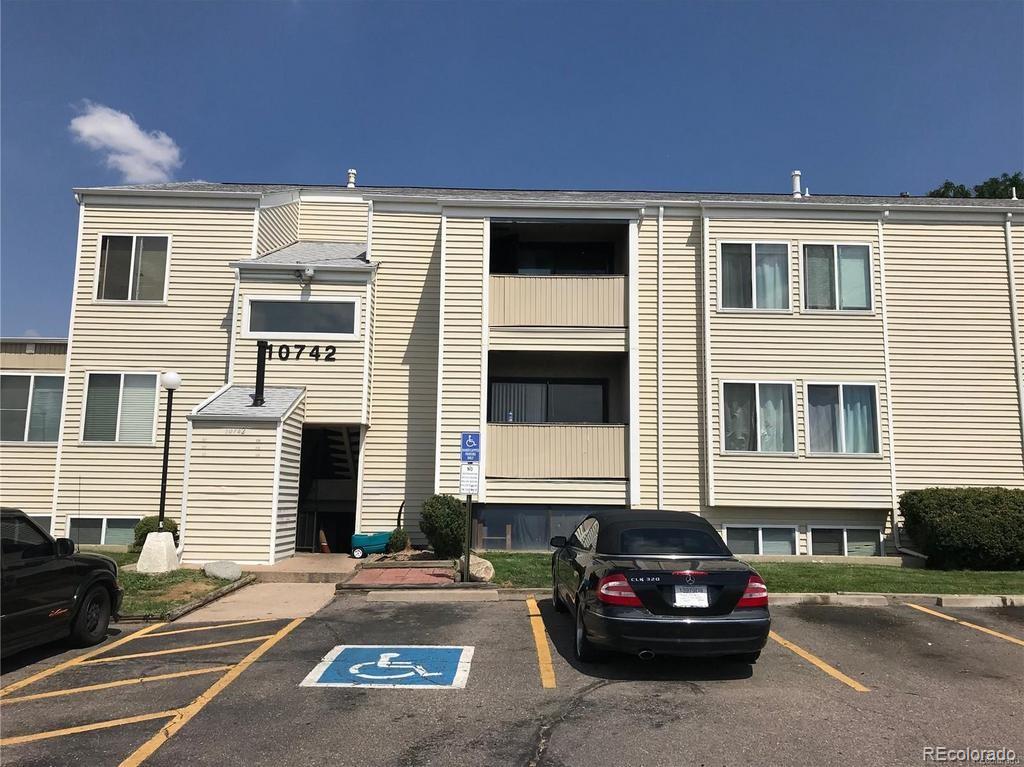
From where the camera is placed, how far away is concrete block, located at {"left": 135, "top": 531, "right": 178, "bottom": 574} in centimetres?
1141

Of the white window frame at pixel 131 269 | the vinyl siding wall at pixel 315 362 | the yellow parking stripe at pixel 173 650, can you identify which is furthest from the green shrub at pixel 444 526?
the white window frame at pixel 131 269

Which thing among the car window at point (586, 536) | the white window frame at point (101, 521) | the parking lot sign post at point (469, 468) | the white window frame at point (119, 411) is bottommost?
the white window frame at point (101, 521)

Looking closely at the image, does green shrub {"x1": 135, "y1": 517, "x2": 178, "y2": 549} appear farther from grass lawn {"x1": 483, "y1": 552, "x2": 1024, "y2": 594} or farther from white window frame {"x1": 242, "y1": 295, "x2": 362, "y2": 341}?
grass lawn {"x1": 483, "y1": 552, "x2": 1024, "y2": 594}

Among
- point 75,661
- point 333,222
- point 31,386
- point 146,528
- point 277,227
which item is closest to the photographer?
point 75,661

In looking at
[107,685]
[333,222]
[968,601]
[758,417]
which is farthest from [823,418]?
[107,685]

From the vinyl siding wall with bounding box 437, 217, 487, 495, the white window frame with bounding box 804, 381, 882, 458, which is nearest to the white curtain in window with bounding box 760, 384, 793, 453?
the white window frame with bounding box 804, 381, 882, 458

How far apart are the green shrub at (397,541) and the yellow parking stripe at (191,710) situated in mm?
6631

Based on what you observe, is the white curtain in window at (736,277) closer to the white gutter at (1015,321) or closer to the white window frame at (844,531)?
the white window frame at (844,531)

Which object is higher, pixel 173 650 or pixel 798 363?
pixel 798 363

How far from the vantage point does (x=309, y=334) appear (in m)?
15.2

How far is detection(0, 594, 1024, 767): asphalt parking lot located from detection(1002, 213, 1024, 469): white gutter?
9.23m

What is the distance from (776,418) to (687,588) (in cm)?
1002

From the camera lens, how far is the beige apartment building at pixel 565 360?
49.2 ft

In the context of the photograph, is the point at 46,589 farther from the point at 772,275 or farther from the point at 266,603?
the point at 772,275
